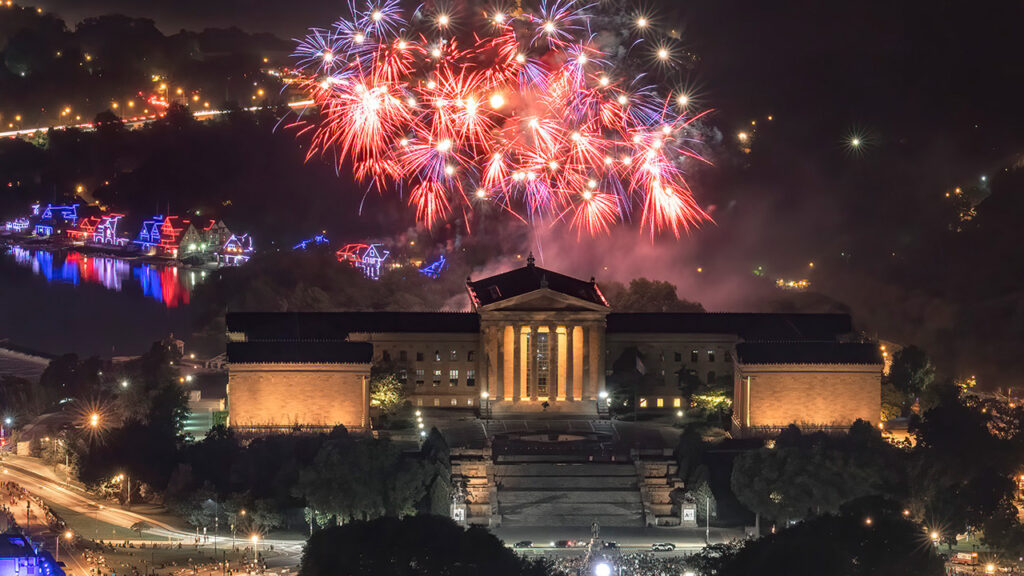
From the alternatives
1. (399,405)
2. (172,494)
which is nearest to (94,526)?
(172,494)

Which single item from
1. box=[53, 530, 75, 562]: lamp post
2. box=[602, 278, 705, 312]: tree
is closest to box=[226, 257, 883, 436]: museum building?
box=[602, 278, 705, 312]: tree

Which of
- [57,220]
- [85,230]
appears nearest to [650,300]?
[85,230]

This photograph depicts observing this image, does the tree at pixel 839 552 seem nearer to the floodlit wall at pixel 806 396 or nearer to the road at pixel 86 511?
the road at pixel 86 511

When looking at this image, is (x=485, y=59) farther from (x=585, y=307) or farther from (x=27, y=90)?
(x=27, y=90)

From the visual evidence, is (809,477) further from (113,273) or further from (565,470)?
(113,273)

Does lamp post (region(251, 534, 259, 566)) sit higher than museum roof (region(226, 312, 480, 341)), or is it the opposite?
museum roof (region(226, 312, 480, 341))

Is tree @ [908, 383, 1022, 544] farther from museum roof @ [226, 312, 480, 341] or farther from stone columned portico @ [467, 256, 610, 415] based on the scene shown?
museum roof @ [226, 312, 480, 341]
